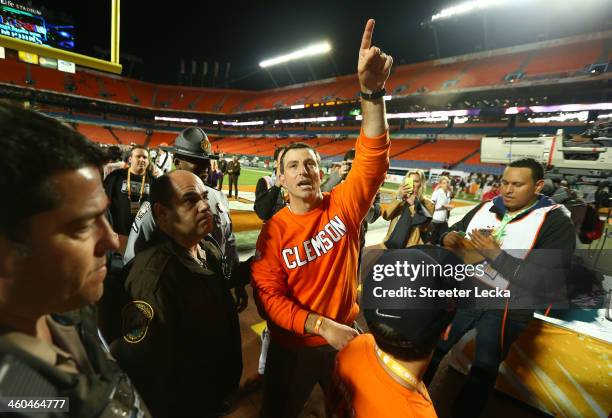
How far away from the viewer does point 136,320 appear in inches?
44.8

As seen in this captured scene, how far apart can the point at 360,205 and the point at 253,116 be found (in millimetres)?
49866

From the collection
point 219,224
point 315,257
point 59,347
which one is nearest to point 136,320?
point 59,347

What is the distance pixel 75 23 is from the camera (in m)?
2.80

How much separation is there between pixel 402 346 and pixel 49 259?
1.07m

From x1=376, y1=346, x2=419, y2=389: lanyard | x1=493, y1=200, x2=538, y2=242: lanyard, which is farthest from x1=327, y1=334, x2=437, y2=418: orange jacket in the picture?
x1=493, y1=200, x2=538, y2=242: lanyard

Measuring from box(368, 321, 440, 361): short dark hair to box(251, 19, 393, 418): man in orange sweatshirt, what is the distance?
0.62 m

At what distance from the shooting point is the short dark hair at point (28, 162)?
49cm

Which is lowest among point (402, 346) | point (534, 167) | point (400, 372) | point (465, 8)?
point (400, 372)

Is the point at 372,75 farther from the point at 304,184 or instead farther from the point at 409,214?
the point at 409,214

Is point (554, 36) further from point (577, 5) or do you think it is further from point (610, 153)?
point (610, 153)

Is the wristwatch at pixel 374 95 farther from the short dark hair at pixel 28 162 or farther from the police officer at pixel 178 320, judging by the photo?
the short dark hair at pixel 28 162

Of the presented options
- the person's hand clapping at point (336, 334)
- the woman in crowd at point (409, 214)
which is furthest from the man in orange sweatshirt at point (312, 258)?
the woman in crowd at point (409, 214)

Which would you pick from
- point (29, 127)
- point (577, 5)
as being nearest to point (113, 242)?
point (29, 127)

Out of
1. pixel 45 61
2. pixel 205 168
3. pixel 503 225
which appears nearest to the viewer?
pixel 503 225
